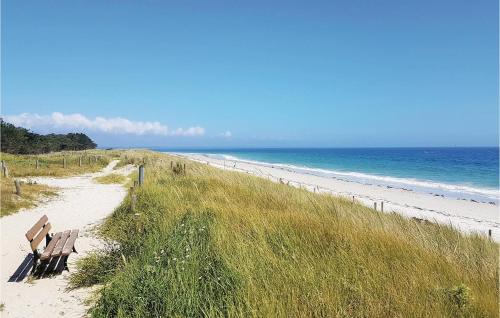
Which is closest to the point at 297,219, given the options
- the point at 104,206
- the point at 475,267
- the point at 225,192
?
the point at 475,267

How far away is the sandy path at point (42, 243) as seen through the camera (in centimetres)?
474

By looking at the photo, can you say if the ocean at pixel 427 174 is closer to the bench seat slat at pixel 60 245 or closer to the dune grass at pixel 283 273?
the dune grass at pixel 283 273

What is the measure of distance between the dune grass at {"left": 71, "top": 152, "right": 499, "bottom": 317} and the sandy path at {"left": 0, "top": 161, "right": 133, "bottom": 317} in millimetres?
466

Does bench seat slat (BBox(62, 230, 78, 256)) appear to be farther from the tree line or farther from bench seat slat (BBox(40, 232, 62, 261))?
the tree line

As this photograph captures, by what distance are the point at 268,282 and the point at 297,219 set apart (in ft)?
7.23

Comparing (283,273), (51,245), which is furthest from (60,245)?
(283,273)

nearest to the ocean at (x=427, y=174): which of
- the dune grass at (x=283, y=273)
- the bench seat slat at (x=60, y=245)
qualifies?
the dune grass at (x=283, y=273)

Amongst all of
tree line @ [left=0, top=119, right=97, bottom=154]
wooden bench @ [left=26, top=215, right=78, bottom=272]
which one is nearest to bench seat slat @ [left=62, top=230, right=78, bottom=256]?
wooden bench @ [left=26, top=215, right=78, bottom=272]

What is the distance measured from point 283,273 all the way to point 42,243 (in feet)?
22.3

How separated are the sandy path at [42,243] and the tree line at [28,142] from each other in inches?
1589

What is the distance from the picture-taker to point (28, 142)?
183 ft

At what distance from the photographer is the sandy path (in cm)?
474

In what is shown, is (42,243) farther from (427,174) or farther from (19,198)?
(427,174)

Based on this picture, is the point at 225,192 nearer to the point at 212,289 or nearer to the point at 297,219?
the point at 297,219
